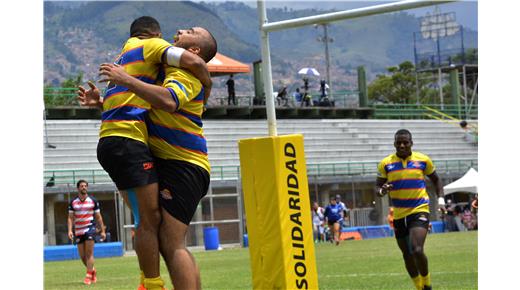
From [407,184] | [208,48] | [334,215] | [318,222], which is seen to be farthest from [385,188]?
[318,222]

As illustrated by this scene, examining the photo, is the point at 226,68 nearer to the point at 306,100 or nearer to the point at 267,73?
the point at 306,100

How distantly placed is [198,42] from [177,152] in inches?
31.4

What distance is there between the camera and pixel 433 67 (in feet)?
261

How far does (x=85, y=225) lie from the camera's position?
1853cm

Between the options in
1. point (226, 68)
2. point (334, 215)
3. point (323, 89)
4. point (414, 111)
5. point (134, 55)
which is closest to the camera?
point (134, 55)

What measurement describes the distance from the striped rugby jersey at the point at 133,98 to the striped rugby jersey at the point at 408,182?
5384 millimetres

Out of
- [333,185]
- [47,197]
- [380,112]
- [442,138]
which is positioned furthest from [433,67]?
[47,197]

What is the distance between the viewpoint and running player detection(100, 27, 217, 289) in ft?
22.5

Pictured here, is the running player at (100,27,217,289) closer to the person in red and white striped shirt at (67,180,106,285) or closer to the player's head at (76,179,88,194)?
the person in red and white striped shirt at (67,180,106,285)

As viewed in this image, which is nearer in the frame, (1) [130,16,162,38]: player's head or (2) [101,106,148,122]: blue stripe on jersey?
(2) [101,106,148,122]: blue stripe on jersey

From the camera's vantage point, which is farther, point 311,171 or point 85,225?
point 311,171

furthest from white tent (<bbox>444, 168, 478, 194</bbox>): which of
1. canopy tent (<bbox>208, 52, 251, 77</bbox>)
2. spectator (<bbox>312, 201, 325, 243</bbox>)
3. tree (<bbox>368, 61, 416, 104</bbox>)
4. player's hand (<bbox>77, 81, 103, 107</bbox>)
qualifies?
tree (<bbox>368, 61, 416, 104</bbox>)

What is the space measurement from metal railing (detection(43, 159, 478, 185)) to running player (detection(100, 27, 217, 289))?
108 feet

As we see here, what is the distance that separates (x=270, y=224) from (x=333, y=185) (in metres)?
40.4
